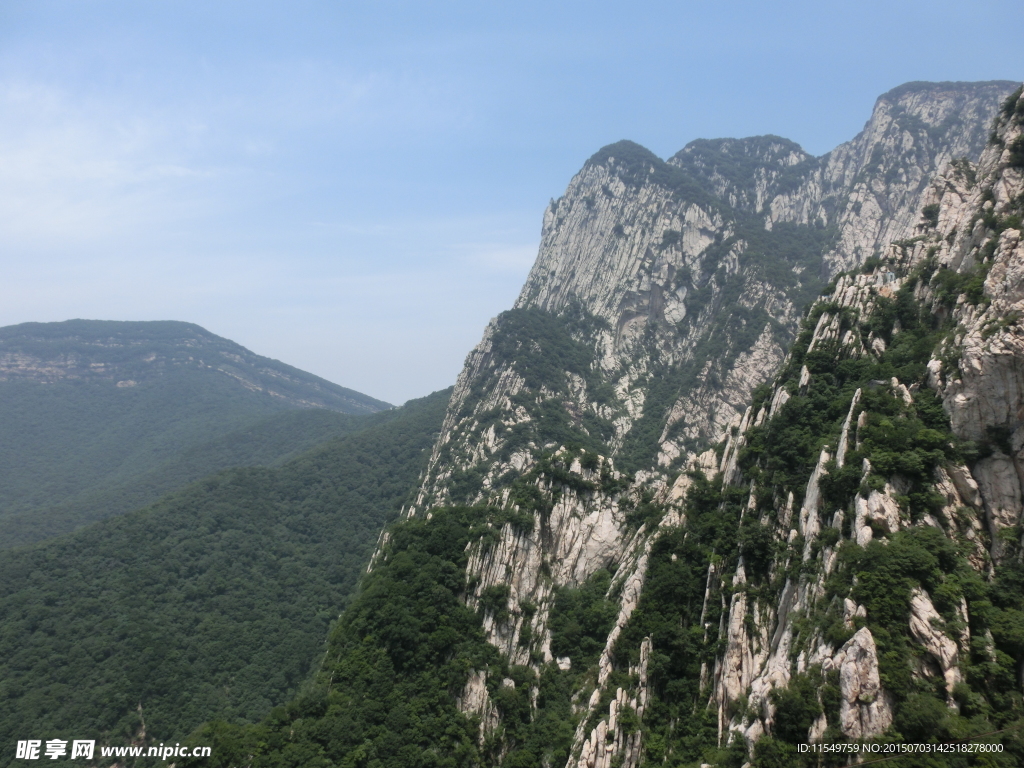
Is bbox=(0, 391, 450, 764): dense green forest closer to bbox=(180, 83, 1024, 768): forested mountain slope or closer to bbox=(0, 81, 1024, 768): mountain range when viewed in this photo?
bbox=(0, 81, 1024, 768): mountain range

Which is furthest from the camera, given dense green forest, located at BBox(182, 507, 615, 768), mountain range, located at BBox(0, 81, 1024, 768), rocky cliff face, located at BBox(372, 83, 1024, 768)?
dense green forest, located at BBox(182, 507, 615, 768)

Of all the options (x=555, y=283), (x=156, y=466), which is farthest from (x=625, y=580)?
(x=156, y=466)

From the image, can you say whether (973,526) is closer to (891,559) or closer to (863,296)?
(891,559)

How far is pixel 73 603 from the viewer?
78.6 m

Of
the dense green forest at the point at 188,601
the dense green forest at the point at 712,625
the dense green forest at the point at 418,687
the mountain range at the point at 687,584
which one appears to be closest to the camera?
the dense green forest at the point at 712,625

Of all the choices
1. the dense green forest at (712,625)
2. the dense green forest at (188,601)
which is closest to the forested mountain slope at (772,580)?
the dense green forest at (712,625)

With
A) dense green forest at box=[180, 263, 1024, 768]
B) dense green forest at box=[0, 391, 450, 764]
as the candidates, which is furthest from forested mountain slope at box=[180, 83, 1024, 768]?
dense green forest at box=[0, 391, 450, 764]

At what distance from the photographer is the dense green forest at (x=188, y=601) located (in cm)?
6384

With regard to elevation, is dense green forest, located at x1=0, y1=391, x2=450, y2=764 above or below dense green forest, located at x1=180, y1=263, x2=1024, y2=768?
below

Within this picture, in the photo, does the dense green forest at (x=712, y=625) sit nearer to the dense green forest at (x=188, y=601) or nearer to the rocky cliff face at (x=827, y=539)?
the rocky cliff face at (x=827, y=539)

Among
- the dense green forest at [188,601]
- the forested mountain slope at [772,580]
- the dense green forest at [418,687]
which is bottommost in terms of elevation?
the dense green forest at [188,601]

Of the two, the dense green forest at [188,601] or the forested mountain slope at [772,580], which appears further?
the dense green forest at [188,601]

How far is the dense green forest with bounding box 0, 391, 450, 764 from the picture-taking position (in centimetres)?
6384

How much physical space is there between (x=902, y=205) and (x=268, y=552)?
505ft
